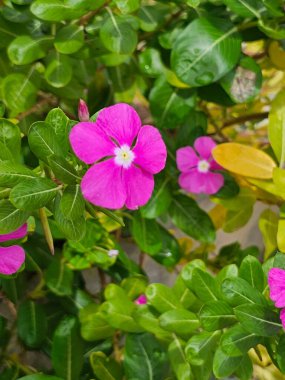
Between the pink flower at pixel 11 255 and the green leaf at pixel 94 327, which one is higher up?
the pink flower at pixel 11 255

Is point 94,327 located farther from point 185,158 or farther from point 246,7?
point 246,7

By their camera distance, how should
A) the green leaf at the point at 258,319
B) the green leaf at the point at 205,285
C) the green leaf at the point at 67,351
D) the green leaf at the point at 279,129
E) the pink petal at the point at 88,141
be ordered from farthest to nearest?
the green leaf at the point at 279,129 → the green leaf at the point at 67,351 → the green leaf at the point at 205,285 → the green leaf at the point at 258,319 → the pink petal at the point at 88,141

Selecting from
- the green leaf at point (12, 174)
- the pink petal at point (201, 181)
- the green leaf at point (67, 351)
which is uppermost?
the green leaf at point (12, 174)

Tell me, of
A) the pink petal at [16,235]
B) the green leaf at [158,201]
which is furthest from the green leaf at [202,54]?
the pink petal at [16,235]

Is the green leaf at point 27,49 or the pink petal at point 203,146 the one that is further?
the pink petal at point 203,146

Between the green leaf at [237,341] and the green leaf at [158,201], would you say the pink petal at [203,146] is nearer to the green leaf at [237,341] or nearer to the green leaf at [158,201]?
the green leaf at [158,201]

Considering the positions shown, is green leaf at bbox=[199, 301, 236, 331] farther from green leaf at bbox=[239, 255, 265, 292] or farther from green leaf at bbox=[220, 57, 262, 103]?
green leaf at bbox=[220, 57, 262, 103]

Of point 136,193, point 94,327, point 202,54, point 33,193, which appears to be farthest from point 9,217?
point 202,54

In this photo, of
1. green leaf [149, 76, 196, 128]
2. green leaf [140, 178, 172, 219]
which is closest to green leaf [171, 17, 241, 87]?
green leaf [149, 76, 196, 128]
